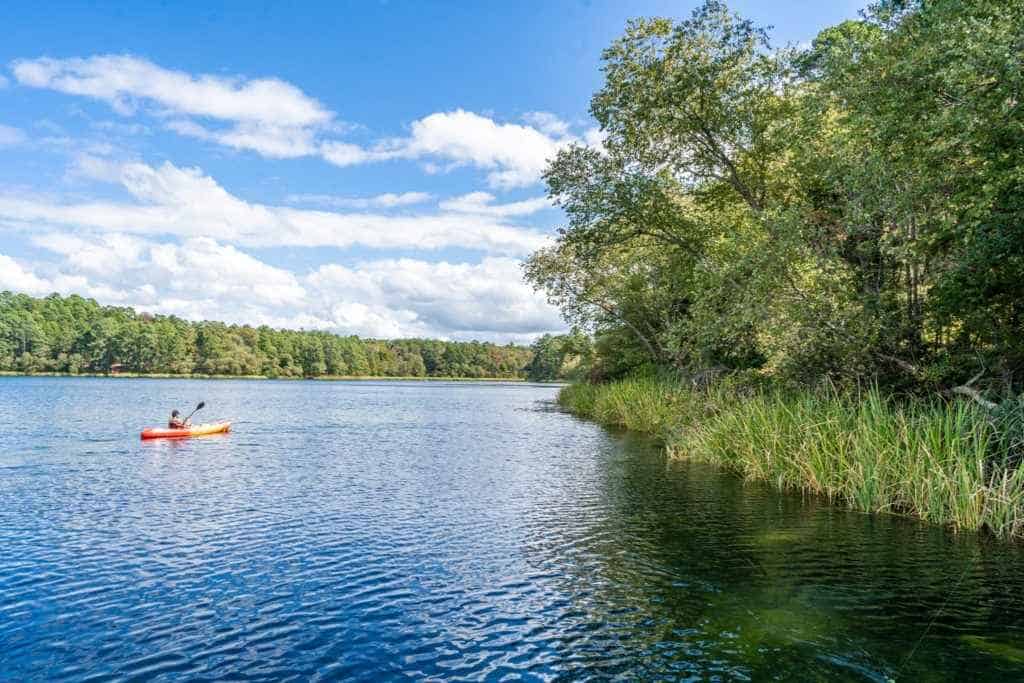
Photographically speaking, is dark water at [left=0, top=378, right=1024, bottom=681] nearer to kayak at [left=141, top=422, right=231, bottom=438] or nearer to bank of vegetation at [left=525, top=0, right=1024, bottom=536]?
bank of vegetation at [left=525, top=0, right=1024, bottom=536]

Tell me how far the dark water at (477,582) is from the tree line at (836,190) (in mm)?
5845

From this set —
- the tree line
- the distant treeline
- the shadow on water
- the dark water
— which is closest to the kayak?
the dark water

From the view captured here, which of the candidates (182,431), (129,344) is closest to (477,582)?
(182,431)

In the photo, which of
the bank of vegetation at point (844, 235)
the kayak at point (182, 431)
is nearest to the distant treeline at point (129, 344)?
the kayak at point (182, 431)

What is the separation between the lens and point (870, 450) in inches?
648

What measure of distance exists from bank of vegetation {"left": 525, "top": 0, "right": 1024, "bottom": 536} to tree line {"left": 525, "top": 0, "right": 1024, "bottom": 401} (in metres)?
0.07

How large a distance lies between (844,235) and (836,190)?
1.66 metres

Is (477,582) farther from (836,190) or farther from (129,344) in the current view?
(129,344)

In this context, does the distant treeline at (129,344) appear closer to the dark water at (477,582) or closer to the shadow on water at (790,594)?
the dark water at (477,582)

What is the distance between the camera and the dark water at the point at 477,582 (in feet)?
27.1

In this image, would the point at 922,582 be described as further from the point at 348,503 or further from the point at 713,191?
the point at 713,191

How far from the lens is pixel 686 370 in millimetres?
33125

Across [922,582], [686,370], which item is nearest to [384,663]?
[922,582]

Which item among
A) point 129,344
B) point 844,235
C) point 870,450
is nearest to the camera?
point 870,450
